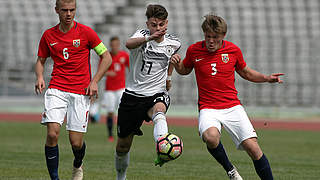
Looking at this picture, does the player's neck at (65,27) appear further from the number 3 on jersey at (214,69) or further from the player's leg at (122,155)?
the number 3 on jersey at (214,69)

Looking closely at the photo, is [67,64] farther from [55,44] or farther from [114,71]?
[114,71]

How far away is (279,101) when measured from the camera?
2623cm

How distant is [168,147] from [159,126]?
451 millimetres

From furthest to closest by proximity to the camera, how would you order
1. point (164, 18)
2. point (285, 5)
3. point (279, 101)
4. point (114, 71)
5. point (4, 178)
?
1. point (285, 5)
2. point (279, 101)
3. point (114, 71)
4. point (4, 178)
5. point (164, 18)

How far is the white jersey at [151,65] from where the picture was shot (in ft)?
26.1

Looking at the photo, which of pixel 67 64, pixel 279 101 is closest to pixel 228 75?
pixel 67 64

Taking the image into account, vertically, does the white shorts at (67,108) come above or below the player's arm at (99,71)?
below

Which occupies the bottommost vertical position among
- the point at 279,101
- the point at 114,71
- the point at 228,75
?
the point at 279,101

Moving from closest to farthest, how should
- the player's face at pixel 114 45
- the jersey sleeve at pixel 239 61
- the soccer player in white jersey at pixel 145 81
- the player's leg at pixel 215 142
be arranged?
the player's leg at pixel 215 142 → the soccer player in white jersey at pixel 145 81 → the jersey sleeve at pixel 239 61 → the player's face at pixel 114 45

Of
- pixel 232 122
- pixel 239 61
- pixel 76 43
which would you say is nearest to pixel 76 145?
pixel 76 43

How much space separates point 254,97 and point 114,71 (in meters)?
11.2

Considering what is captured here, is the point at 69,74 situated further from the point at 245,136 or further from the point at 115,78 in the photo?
the point at 115,78

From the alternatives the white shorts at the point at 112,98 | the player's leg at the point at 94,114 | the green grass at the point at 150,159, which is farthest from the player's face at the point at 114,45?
the player's leg at the point at 94,114

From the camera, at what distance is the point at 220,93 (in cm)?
784
